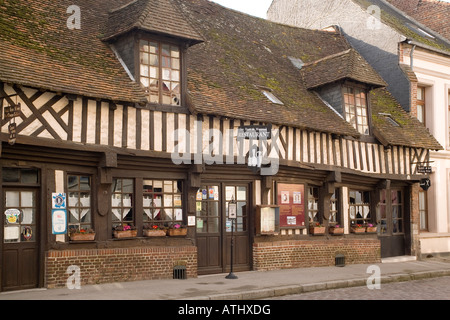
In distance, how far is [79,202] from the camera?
37.4 ft

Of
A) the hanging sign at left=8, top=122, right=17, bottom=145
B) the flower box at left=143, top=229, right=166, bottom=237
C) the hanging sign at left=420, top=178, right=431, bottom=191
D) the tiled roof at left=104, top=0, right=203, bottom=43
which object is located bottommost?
the flower box at left=143, top=229, right=166, bottom=237

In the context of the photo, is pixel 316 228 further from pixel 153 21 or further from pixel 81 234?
pixel 153 21

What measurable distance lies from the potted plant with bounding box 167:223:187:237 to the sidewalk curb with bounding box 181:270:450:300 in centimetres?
271

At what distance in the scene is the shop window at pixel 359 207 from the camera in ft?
55.2

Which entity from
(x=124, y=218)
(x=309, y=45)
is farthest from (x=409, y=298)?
(x=309, y=45)

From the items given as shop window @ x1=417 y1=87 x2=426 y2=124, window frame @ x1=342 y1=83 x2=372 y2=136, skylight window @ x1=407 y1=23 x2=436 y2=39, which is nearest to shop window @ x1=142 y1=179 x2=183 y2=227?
window frame @ x1=342 y1=83 x2=372 y2=136

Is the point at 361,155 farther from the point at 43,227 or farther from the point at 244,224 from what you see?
the point at 43,227

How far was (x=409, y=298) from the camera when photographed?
1018 centimetres

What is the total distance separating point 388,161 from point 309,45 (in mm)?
4809

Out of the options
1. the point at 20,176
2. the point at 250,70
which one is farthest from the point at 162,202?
the point at 250,70

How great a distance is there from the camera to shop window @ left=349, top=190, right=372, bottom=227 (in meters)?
16.8

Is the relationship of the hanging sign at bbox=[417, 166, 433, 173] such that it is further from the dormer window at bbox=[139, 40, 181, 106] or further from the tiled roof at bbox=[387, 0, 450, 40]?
the dormer window at bbox=[139, 40, 181, 106]

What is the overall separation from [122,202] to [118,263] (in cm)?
124

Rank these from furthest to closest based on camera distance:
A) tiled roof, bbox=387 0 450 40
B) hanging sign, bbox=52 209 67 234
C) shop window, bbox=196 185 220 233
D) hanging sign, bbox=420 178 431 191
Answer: tiled roof, bbox=387 0 450 40 < hanging sign, bbox=420 178 431 191 < shop window, bbox=196 185 220 233 < hanging sign, bbox=52 209 67 234
